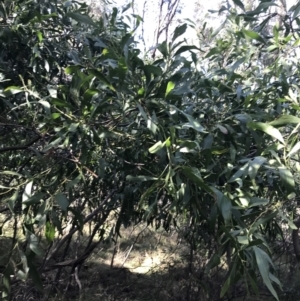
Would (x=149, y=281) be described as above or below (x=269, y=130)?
below

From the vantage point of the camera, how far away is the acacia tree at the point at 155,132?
1.12 meters

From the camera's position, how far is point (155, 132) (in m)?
1.16

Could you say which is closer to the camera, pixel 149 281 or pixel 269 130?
→ pixel 269 130

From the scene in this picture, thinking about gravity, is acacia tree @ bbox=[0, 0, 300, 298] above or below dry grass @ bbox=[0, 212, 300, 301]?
above

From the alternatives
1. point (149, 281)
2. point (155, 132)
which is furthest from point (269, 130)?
point (149, 281)

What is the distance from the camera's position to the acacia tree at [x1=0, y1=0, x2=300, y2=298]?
3.68 ft

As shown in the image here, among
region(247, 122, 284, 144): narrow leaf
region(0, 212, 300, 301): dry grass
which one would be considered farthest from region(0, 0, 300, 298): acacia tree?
region(0, 212, 300, 301): dry grass

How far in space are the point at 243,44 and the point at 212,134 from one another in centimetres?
74

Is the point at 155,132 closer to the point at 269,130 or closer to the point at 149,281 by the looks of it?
the point at 269,130

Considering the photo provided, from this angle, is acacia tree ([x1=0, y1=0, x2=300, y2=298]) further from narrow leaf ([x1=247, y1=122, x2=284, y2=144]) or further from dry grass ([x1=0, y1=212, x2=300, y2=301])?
dry grass ([x1=0, y1=212, x2=300, y2=301])

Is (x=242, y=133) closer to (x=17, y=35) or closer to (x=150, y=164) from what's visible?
(x=150, y=164)

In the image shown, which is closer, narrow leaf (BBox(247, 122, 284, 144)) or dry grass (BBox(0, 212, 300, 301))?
narrow leaf (BBox(247, 122, 284, 144))

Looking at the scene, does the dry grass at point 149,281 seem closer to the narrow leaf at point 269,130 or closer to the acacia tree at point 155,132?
the acacia tree at point 155,132

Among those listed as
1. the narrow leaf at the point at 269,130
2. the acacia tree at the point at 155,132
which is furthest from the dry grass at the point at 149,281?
the narrow leaf at the point at 269,130
